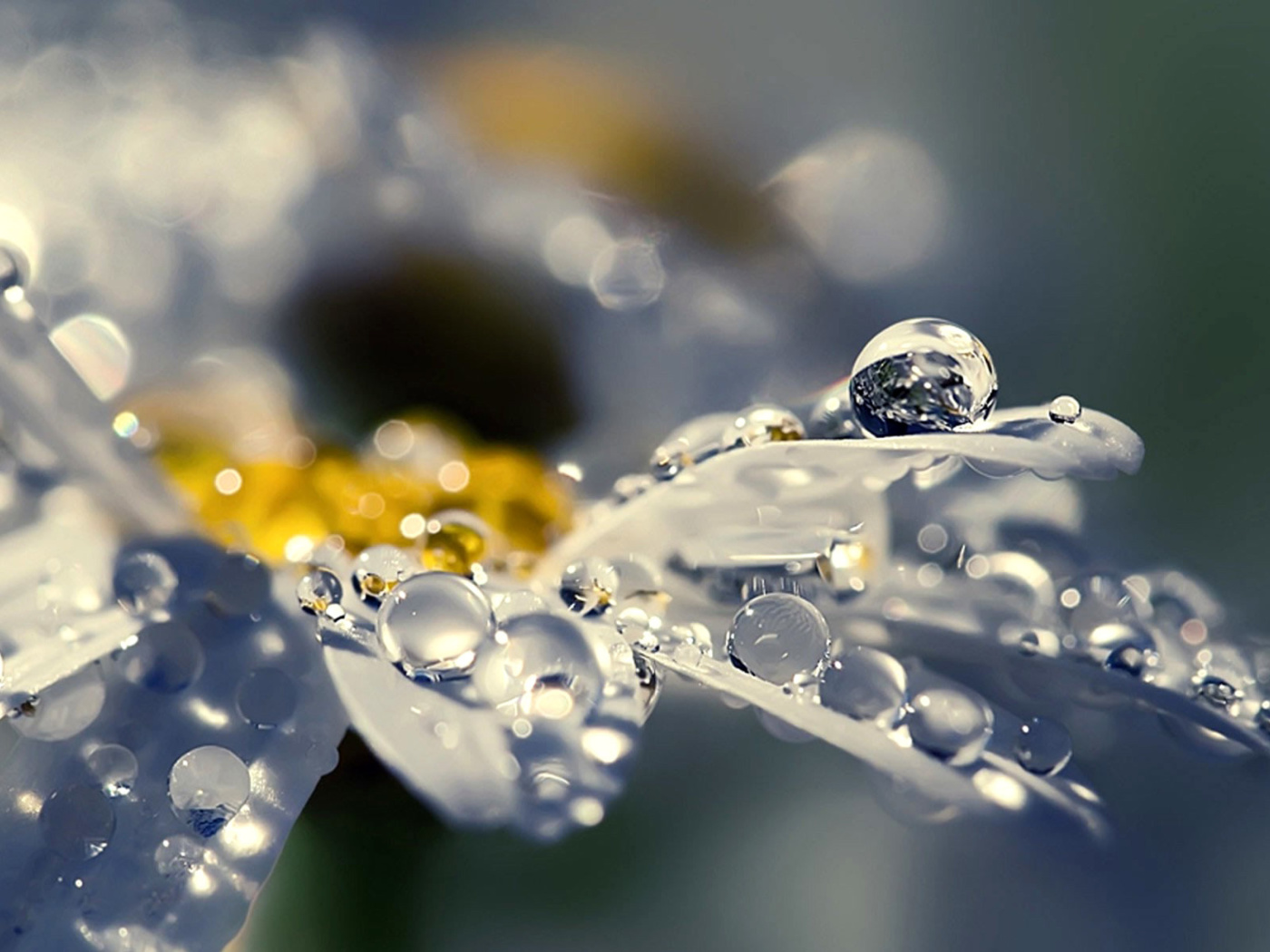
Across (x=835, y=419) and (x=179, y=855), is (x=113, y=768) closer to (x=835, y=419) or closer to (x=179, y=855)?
(x=179, y=855)

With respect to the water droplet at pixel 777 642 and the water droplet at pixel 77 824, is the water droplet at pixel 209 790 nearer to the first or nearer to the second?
the water droplet at pixel 77 824

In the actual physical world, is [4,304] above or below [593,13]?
below

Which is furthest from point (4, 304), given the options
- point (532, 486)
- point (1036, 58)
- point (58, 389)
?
point (1036, 58)

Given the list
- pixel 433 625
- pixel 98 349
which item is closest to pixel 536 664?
pixel 433 625

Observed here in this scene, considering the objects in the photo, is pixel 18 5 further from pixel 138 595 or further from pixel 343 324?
pixel 138 595

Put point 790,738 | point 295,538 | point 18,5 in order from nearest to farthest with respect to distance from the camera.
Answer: point 790,738 < point 295,538 < point 18,5

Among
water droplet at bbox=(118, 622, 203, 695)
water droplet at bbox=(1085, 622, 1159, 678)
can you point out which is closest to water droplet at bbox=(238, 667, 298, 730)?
water droplet at bbox=(118, 622, 203, 695)
